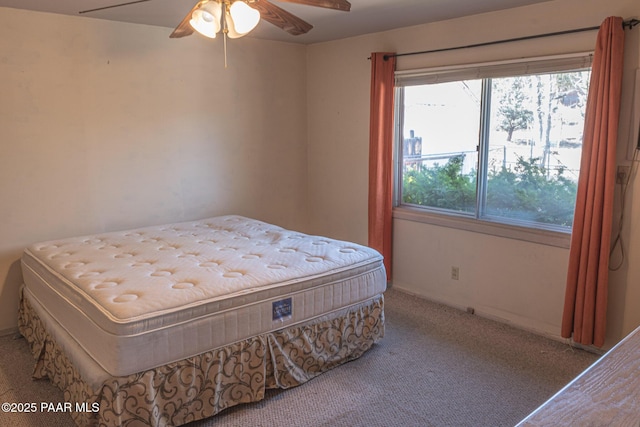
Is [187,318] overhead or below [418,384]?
overhead

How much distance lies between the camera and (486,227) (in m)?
3.65

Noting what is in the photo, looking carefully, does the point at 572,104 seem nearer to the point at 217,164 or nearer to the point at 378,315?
the point at 378,315

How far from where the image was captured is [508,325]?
3.57 meters

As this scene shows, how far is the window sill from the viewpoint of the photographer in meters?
3.27

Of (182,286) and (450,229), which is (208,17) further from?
(450,229)

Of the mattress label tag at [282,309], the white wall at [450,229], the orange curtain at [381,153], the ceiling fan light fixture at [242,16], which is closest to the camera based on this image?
the ceiling fan light fixture at [242,16]

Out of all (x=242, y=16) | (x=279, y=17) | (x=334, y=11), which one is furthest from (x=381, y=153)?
(x=242, y=16)

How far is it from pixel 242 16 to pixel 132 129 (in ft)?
6.37

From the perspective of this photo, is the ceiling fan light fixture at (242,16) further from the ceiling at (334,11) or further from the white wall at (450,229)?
the white wall at (450,229)

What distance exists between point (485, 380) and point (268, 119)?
3.01 metres

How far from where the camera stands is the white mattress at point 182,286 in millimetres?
2154

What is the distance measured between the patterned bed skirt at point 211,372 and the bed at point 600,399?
180 cm

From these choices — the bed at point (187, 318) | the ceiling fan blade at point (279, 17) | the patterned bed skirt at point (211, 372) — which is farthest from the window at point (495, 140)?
the ceiling fan blade at point (279, 17)

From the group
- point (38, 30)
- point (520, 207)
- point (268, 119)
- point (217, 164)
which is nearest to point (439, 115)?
point (520, 207)
